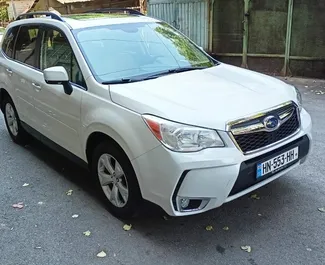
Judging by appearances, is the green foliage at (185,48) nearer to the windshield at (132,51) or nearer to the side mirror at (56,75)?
the windshield at (132,51)

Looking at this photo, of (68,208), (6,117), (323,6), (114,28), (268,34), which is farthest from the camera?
(268,34)

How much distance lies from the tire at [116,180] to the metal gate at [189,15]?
25.0 ft

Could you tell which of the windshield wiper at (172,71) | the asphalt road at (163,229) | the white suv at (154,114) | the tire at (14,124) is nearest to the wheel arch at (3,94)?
the tire at (14,124)

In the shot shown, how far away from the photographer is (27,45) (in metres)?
4.71

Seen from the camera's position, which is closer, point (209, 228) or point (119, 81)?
point (209, 228)

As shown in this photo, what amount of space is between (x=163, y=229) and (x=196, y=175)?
0.77 meters

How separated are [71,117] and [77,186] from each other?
84 centimetres

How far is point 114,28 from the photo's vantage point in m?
3.95

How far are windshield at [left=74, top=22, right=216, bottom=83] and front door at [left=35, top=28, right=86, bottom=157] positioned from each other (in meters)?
0.19

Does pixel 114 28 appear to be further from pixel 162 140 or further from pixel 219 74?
pixel 162 140

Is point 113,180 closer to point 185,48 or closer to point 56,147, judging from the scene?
point 56,147

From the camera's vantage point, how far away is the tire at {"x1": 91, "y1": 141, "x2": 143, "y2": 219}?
3.09 metres

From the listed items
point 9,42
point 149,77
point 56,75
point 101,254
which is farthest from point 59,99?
point 9,42

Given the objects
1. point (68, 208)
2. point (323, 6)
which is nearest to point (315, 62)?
point (323, 6)
